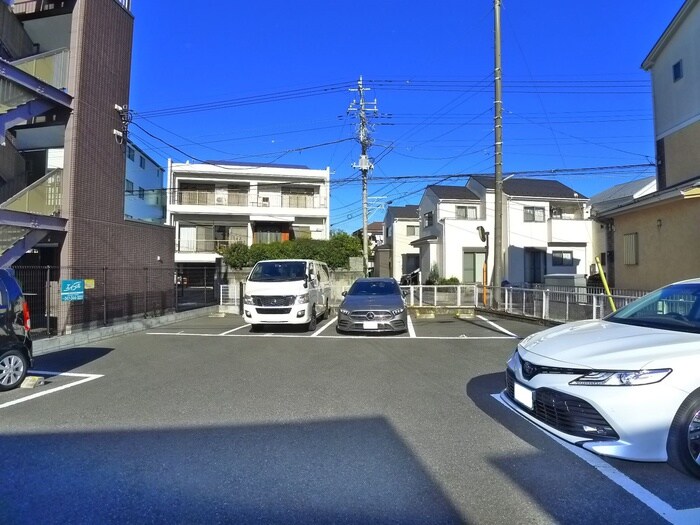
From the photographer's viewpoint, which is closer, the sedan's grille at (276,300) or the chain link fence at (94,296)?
the sedan's grille at (276,300)

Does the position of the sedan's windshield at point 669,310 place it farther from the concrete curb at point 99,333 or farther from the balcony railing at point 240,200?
the balcony railing at point 240,200

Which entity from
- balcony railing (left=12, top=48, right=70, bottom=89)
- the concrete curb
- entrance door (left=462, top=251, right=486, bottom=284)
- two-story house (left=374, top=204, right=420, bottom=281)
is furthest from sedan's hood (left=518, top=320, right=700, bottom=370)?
two-story house (left=374, top=204, right=420, bottom=281)

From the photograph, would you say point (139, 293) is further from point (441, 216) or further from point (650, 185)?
point (650, 185)

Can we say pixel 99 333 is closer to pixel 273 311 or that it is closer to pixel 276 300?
pixel 273 311

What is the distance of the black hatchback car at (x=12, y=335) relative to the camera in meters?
6.34

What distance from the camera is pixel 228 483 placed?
3418 millimetres

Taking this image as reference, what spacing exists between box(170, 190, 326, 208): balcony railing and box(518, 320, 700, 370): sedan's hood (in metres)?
28.8

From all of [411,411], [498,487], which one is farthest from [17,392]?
[498,487]

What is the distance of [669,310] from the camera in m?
4.49

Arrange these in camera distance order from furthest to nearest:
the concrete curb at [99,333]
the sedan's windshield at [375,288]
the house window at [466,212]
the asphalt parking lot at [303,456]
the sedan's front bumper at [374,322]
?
the house window at [466,212], the sedan's windshield at [375,288], the sedan's front bumper at [374,322], the concrete curb at [99,333], the asphalt parking lot at [303,456]

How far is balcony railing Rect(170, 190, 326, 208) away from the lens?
3159 cm

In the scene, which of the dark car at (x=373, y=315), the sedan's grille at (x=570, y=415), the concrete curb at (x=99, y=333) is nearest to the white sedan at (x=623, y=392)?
the sedan's grille at (x=570, y=415)

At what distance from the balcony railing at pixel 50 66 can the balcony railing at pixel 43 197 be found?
242cm

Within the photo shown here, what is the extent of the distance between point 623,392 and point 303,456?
249 centimetres
